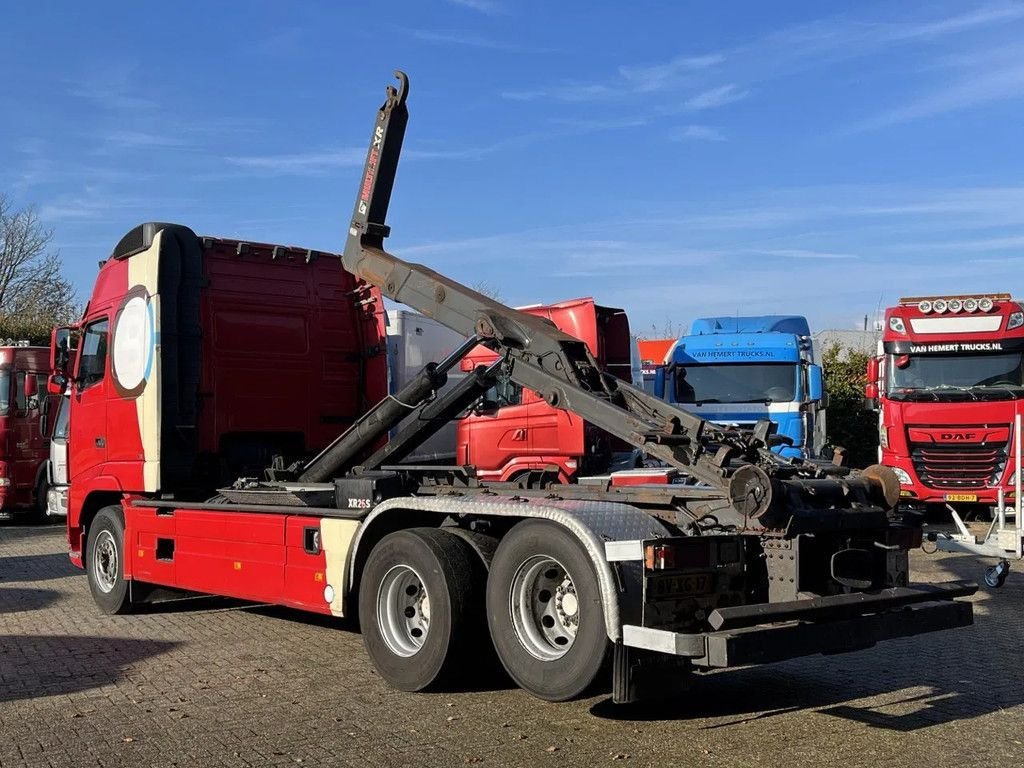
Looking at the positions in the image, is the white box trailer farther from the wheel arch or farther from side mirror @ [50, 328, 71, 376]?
the wheel arch

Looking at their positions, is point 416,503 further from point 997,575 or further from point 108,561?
point 997,575

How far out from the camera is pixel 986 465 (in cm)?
1689

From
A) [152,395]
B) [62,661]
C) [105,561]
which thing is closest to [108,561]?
[105,561]

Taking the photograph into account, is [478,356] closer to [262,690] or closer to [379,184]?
[379,184]

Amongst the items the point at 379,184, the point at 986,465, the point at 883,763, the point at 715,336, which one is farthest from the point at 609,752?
the point at 986,465

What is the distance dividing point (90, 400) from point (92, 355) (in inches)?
17.8

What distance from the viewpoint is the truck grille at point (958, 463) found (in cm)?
1681

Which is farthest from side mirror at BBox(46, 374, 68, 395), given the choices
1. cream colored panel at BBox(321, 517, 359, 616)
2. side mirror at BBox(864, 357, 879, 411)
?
side mirror at BBox(864, 357, 879, 411)

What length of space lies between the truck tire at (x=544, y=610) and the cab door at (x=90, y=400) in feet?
19.0

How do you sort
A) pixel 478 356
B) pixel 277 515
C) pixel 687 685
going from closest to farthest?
pixel 687 685, pixel 277 515, pixel 478 356

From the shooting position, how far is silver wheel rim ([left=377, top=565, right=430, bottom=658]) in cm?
704

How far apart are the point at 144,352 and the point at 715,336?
9369 millimetres

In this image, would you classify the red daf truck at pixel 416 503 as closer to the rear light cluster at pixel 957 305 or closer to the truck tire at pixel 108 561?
the truck tire at pixel 108 561

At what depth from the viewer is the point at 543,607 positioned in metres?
6.32
